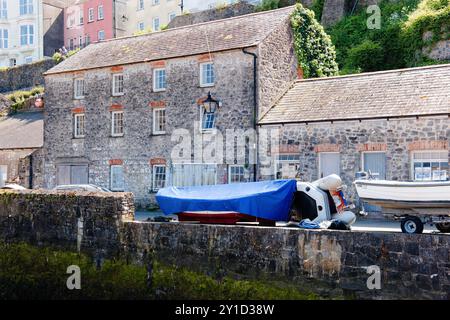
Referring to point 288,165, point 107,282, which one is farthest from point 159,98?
point 107,282

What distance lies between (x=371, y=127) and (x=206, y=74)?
774 centimetres

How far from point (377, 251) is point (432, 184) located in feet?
6.70

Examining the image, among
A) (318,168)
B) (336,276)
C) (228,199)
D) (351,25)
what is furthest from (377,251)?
(351,25)

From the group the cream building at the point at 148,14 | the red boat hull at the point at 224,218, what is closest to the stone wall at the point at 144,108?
the red boat hull at the point at 224,218

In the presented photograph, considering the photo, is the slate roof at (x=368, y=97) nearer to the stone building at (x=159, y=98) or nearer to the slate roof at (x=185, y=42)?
the stone building at (x=159, y=98)

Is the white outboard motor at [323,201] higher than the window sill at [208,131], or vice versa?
the window sill at [208,131]

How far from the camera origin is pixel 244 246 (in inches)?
614

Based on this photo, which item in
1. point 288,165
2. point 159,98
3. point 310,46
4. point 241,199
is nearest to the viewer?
point 241,199

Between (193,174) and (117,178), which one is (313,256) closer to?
(193,174)

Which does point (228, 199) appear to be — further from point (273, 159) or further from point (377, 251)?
point (273, 159)

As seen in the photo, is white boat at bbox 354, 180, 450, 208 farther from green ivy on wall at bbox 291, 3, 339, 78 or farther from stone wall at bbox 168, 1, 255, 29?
stone wall at bbox 168, 1, 255, 29

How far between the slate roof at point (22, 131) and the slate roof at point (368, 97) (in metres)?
14.3

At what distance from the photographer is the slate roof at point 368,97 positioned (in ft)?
72.9

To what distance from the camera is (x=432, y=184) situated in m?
14.4
